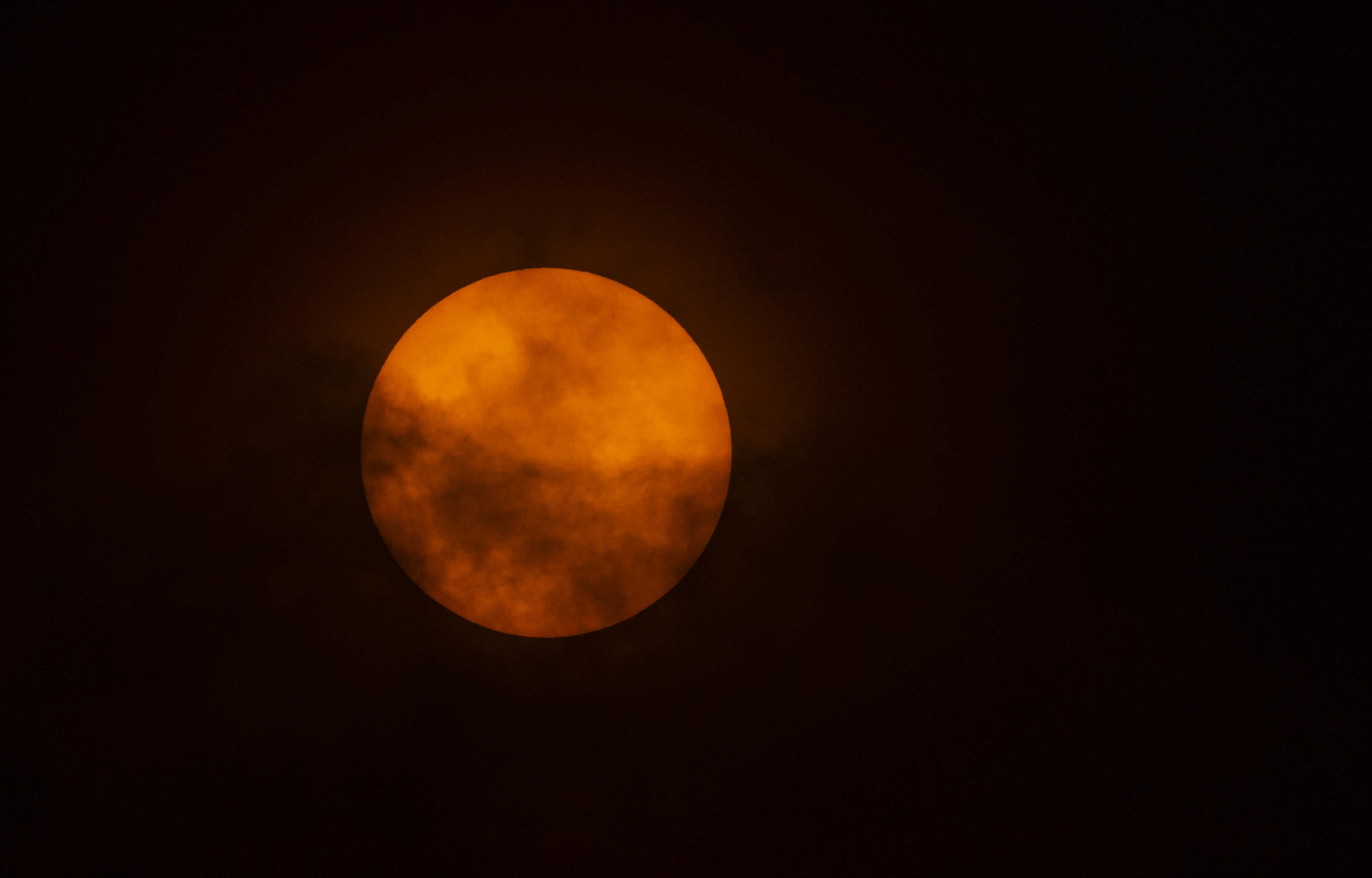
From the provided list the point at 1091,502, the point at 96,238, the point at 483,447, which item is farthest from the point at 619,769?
the point at 96,238

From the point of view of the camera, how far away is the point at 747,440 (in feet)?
10.9

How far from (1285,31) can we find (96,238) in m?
4.59

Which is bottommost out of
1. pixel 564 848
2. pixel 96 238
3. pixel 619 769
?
pixel 564 848

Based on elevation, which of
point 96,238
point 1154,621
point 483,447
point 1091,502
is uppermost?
point 96,238

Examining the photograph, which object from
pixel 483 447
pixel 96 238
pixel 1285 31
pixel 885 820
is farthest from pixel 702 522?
pixel 1285 31

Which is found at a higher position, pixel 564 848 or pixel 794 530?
pixel 794 530

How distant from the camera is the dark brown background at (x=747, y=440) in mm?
3102

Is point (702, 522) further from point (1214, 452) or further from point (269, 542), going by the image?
point (1214, 452)

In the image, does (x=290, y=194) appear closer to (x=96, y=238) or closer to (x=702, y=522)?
(x=96, y=238)

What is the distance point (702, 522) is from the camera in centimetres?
325

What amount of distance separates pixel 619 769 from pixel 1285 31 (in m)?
3.90

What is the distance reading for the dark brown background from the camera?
3102mm

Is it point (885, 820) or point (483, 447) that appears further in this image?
point (885, 820)

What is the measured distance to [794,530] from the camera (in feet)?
11.0
